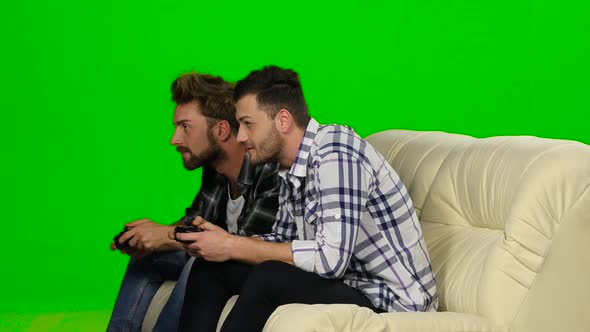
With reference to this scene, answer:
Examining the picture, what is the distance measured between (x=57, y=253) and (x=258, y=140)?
108 inches

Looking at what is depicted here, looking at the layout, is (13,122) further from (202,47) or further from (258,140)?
(258,140)

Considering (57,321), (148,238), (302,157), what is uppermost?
(302,157)

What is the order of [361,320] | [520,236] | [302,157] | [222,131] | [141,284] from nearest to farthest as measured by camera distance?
[361,320] → [520,236] → [302,157] → [141,284] → [222,131]

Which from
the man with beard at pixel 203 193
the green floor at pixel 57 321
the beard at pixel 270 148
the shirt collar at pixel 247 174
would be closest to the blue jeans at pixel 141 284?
the man with beard at pixel 203 193

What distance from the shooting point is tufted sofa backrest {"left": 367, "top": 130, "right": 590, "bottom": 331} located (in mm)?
2525

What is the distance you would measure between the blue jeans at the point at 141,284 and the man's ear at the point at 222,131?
0.41m

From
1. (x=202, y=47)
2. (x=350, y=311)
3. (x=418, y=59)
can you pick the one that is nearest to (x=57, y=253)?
(x=202, y=47)

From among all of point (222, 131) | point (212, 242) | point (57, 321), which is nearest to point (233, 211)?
point (222, 131)

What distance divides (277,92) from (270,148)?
151 mm

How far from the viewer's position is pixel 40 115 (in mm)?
5309

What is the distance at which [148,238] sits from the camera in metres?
3.44

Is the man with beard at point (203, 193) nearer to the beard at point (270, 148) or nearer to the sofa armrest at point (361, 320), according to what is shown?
the beard at point (270, 148)

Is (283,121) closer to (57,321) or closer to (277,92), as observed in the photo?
(277,92)

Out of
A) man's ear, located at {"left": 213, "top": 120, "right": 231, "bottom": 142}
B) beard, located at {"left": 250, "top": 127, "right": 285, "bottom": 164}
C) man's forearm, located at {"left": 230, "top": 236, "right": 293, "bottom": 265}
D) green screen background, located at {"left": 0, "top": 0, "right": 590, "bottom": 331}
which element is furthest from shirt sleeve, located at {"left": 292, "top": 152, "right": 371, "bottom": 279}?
green screen background, located at {"left": 0, "top": 0, "right": 590, "bottom": 331}
